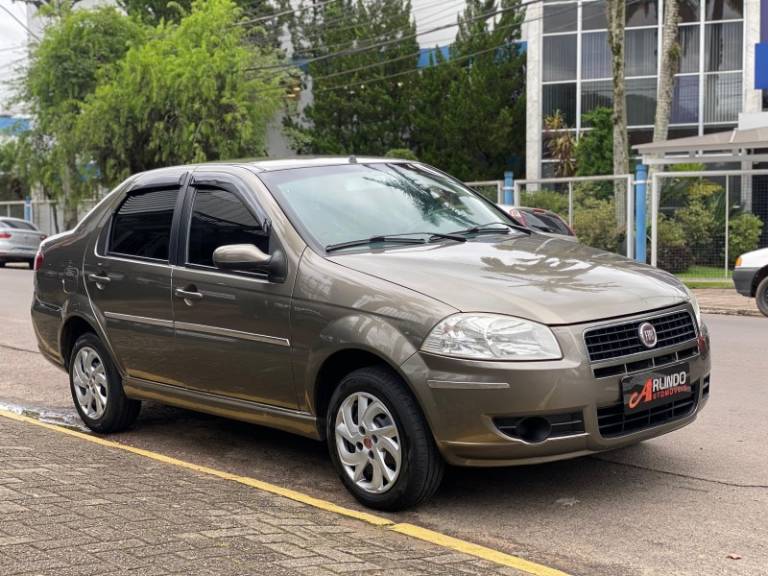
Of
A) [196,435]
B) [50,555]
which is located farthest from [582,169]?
[50,555]

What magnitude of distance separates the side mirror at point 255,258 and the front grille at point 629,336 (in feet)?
5.46

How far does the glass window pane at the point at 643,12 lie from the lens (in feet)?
114

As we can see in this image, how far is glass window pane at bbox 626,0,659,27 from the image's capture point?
114 ft

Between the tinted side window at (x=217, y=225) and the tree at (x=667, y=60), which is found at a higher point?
the tree at (x=667, y=60)

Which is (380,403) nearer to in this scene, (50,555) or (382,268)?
(382,268)

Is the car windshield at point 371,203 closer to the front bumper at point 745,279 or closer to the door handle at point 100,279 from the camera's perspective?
the door handle at point 100,279

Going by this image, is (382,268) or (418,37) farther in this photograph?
(418,37)

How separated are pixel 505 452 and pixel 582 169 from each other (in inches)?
1199

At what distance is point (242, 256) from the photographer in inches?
228

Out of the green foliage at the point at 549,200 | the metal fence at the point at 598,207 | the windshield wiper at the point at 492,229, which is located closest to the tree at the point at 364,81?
the green foliage at the point at 549,200

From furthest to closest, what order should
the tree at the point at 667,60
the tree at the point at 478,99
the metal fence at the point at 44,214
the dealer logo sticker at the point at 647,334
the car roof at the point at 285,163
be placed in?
the metal fence at the point at 44,214 → the tree at the point at 478,99 → the tree at the point at 667,60 → the car roof at the point at 285,163 → the dealer logo sticker at the point at 647,334

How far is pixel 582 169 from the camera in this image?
34625 millimetres

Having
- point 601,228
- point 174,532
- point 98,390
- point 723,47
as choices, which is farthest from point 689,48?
point 174,532

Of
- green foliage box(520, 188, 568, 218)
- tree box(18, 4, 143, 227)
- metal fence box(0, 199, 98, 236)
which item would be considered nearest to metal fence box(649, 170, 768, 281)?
green foliage box(520, 188, 568, 218)
